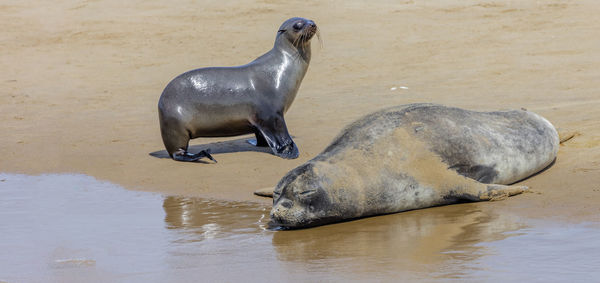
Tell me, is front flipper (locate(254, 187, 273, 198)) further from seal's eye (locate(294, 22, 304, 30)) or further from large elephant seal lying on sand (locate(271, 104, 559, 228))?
seal's eye (locate(294, 22, 304, 30))

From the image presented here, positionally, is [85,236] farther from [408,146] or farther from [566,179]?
[566,179]

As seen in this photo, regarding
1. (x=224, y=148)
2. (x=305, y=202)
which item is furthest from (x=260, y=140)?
(x=305, y=202)

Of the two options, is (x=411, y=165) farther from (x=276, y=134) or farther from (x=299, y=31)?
(x=299, y=31)

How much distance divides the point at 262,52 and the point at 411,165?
27.0 ft

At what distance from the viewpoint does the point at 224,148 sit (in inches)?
300

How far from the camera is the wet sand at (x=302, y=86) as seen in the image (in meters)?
6.37

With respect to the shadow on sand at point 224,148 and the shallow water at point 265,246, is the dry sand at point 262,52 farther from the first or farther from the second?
the shallow water at point 265,246

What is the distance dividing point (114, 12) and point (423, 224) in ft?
42.5

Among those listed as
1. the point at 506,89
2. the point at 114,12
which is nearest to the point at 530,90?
the point at 506,89

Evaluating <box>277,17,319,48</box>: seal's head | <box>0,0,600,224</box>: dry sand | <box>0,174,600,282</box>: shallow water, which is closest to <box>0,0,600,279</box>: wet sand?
<box>0,0,600,224</box>: dry sand

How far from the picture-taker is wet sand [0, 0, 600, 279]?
6.37 metres

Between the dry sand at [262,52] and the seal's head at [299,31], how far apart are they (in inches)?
34.3

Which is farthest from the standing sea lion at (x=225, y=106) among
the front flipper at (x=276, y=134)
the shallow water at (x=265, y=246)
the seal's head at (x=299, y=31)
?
the shallow water at (x=265, y=246)

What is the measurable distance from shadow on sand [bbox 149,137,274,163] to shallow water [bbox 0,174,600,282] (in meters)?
1.77
